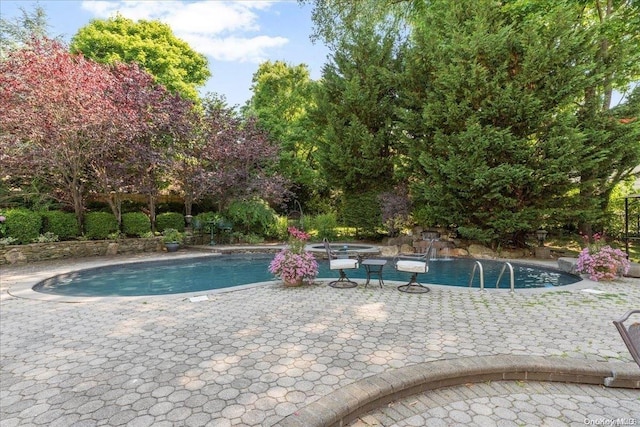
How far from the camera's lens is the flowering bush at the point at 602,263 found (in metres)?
7.21

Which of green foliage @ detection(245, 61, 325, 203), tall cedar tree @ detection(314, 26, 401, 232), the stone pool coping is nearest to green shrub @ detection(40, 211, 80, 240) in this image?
the stone pool coping

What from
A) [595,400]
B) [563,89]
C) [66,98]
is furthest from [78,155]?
[563,89]

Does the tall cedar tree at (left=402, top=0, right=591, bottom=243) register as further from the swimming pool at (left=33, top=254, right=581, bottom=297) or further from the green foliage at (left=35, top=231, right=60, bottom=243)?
the green foliage at (left=35, top=231, right=60, bottom=243)

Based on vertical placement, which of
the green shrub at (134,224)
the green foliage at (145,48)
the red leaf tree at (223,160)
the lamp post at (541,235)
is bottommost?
the lamp post at (541,235)

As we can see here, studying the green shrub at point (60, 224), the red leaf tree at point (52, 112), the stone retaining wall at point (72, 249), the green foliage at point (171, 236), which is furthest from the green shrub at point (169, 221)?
the red leaf tree at point (52, 112)

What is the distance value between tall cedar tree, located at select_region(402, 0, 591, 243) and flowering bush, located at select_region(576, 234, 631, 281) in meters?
3.22

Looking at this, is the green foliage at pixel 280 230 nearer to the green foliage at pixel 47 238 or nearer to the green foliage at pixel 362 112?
the green foliage at pixel 362 112

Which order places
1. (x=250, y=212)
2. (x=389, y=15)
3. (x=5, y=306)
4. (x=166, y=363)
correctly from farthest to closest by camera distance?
(x=389, y=15)
(x=250, y=212)
(x=5, y=306)
(x=166, y=363)

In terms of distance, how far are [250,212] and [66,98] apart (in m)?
6.96

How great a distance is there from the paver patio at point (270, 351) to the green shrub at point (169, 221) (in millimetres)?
7548

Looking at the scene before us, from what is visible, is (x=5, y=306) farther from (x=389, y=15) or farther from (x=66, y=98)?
(x=389, y=15)

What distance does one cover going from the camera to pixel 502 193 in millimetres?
11180

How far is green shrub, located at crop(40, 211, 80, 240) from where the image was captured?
421 inches

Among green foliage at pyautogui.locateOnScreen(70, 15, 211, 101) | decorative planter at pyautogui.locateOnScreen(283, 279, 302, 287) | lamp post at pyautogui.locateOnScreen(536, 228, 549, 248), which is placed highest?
green foliage at pyautogui.locateOnScreen(70, 15, 211, 101)
